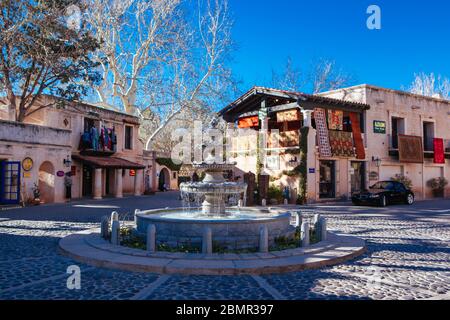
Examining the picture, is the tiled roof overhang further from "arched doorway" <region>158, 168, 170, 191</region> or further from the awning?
"arched doorway" <region>158, 168, 170, 191</region>

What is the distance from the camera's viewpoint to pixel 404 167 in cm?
2659

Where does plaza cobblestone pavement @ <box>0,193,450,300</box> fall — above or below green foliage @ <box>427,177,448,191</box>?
below

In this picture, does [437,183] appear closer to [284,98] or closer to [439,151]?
[439,151]

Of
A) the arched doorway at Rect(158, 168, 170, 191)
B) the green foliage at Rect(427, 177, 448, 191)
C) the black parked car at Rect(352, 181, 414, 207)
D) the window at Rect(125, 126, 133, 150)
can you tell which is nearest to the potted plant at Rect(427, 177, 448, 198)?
the green foliage at Rect(427, 177, 448, 191)

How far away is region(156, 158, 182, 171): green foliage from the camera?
37.5 metres

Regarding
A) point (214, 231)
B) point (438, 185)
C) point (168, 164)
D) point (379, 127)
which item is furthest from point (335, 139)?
point (168, 164)

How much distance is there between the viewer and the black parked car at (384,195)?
20328 millimetres

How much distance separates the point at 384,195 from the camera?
20.5 meters

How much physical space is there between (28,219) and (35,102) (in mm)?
11340

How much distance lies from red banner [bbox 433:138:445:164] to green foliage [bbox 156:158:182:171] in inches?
939

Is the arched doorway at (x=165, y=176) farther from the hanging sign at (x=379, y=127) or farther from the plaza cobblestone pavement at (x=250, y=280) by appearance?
the plaza cobblestone pavement at (x=250, y=280)

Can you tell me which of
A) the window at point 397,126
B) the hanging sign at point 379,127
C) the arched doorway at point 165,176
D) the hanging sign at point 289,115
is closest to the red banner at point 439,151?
the window at point 397,126
